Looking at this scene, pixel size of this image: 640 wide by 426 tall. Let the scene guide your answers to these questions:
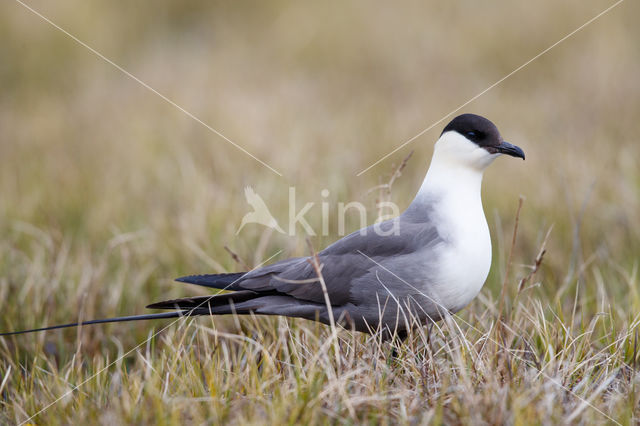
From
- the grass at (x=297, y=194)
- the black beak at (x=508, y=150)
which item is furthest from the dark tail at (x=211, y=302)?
the black beak at (x=508, y=150)

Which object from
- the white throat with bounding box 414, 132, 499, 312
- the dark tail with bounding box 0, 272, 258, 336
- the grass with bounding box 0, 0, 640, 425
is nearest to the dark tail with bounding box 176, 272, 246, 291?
the dark tail with bounding box 0, 272, 258, 336

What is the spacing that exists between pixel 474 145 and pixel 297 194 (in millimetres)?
2046

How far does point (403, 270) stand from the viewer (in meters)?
2.62

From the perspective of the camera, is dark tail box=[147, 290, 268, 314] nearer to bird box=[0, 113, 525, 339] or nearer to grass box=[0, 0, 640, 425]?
bird box=[0, 113, 525, 339]

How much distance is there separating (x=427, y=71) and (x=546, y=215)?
3502 millimetres

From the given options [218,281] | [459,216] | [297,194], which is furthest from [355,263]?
[297,194]

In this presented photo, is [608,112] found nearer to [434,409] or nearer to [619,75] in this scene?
[619,75]

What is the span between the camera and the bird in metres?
2.58

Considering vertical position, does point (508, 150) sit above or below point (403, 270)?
above

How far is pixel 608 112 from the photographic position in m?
5.98

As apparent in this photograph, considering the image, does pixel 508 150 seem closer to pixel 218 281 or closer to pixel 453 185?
pixel 453 185

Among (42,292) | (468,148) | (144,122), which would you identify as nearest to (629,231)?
(468,148)

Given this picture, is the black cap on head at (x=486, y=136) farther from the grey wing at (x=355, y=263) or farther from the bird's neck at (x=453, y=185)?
the grey wing at (x=355, y=263)

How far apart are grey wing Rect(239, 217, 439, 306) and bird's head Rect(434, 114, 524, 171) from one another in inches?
13.2
